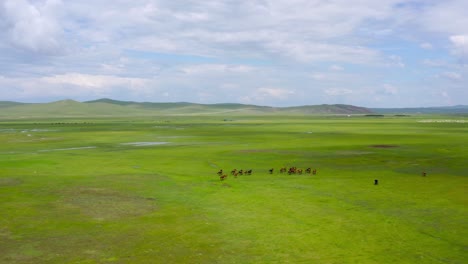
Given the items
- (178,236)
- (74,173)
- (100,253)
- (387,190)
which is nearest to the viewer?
(100,253)

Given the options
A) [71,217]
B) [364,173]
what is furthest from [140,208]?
[364,173]

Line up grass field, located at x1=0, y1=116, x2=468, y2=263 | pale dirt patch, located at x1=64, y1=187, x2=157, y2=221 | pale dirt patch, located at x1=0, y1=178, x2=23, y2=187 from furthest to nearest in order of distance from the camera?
1. pale dirt patch, located at x1=0, y1=178, x2=23, y2=187
2. pale dirt patch, located at x1=64, y1=187, x2=157, y2=221
3. grass field, located at x1=0, y1=116, x2=468, y2=263

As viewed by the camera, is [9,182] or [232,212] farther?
[9,182]

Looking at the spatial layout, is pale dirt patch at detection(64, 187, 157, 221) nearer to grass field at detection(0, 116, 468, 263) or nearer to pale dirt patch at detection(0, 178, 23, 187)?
grass field at detection(0, 116, 468, 263)

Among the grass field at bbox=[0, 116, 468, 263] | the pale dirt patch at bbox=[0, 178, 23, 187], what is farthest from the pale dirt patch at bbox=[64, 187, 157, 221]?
the pale dirt patch at bbox=[0, 178, 23, 187]

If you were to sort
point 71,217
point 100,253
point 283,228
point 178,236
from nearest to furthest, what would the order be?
point 100,253, point 178,236, point 283,228, point 71,217

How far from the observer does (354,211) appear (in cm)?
2478

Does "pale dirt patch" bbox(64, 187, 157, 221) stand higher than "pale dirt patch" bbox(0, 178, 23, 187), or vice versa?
"pale dirt patch" bbox(0, 178, 23, 187)

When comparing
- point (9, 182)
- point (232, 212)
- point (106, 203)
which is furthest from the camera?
point (9, 182)

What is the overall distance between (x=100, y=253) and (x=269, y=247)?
6782 mm

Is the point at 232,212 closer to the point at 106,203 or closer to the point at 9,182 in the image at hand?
the point at 106,203

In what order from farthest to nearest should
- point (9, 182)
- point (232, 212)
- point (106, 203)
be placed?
point (9, 182) → point (106, 203) → point (232, 212)

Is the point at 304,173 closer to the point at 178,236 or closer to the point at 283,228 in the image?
the point at 283,228

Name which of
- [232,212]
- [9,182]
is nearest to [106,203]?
[232,212]
